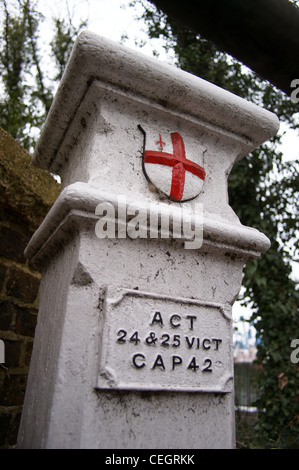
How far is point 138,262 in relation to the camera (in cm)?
109

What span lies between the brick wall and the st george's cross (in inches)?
34.8

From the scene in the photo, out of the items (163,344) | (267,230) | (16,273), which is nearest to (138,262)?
(163,344)

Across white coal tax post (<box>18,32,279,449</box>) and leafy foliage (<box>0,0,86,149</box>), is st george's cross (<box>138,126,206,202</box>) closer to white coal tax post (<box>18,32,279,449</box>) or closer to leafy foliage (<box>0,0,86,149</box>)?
white coal tax post (<box>18,32,279,449</box>)

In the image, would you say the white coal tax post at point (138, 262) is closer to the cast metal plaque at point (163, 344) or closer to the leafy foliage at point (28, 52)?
the cast metal plaque at point (163, 344)

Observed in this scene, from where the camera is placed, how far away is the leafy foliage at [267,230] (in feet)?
10.0

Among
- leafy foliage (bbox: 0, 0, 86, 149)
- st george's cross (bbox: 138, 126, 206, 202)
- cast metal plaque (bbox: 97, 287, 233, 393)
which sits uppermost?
leafy foliage (bbox: 0, 0, 86, 149)

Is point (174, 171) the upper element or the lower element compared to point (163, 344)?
upper

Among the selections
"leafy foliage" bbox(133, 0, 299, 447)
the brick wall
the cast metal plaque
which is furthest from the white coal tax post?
"leafy foliage" bbox(133, 0, 299, 447)

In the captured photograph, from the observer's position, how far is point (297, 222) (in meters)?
3.54

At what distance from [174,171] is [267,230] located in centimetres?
249

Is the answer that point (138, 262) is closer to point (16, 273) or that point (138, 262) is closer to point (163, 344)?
point (163, 344)

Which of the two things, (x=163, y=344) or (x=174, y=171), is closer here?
(x=163, y=344)

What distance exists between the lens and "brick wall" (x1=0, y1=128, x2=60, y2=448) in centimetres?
170
